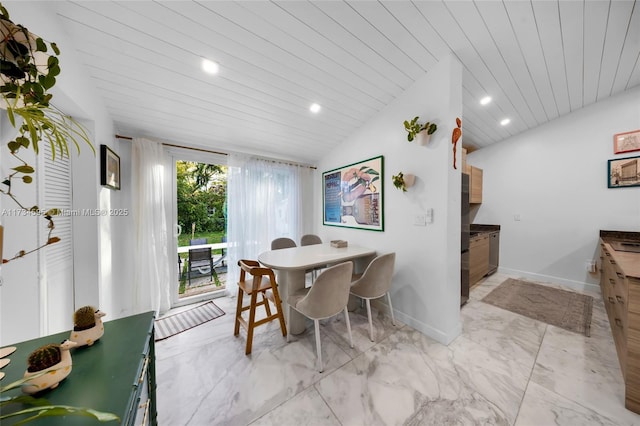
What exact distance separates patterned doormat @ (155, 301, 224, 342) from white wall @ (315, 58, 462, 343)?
7.26 ft

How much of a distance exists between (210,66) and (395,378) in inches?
112

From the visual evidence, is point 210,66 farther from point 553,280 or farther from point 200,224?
point 553,280

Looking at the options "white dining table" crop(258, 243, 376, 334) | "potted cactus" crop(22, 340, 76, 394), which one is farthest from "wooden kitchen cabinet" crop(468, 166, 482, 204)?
"potted cactus" crop(22, 340, 76, 394)

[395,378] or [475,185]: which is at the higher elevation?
[475,185]

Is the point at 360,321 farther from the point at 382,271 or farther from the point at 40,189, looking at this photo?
the point at 40,189

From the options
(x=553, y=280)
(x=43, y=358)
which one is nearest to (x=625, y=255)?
(x=553, y=280)

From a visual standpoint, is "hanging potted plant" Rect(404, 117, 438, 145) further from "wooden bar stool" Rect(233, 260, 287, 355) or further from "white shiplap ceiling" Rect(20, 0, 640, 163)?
"wooden bar stool" Rect(233, 260, 287, 355)

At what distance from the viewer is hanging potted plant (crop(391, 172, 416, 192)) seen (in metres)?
2.20

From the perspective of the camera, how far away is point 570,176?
326 cm

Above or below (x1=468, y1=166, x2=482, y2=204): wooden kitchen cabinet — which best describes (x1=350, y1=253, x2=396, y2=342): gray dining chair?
below

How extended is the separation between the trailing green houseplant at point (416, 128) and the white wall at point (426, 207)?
0.27ft

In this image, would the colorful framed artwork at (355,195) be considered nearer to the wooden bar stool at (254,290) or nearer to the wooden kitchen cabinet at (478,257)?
the wooden bar stool at (254,290)

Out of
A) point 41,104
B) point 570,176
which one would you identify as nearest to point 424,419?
point 41,104

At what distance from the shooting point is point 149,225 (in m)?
2.48
